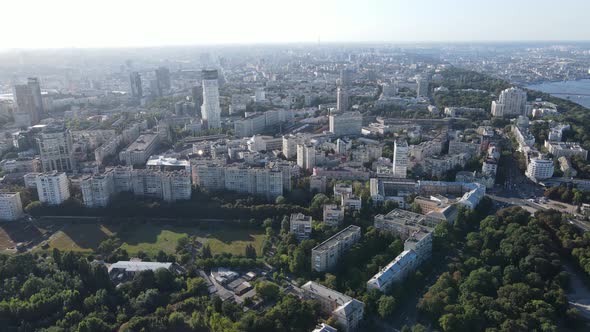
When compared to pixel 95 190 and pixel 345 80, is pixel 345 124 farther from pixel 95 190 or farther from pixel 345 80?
pixel 345 80

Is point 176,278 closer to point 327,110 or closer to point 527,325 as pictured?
point 527,325

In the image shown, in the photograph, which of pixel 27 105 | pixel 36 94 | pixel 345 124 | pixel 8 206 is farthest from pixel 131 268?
pixel 36 94

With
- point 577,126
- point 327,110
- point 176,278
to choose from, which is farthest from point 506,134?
point 176,278

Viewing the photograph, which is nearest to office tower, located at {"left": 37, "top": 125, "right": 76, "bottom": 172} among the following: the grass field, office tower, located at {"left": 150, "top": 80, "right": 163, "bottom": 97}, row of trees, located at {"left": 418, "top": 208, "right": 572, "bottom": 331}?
the grass field

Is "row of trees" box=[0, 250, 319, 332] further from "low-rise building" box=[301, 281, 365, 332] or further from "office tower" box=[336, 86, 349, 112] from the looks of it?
"office tower" box=[336, 86, 349, 112]

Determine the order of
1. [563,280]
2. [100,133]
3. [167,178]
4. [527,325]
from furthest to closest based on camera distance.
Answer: [100,133] < [167,178] < [563,280] < [527,325]

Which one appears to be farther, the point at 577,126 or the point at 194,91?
the point at 194,91

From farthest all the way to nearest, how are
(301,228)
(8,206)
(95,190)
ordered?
(95,190) < (8,206) < (301,228)

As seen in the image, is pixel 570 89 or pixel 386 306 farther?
pixel 570 89
